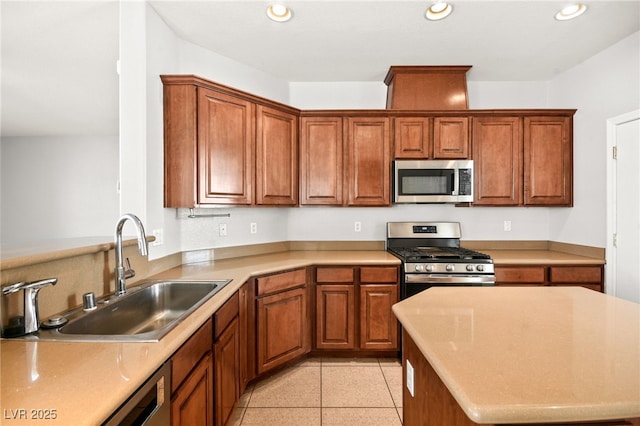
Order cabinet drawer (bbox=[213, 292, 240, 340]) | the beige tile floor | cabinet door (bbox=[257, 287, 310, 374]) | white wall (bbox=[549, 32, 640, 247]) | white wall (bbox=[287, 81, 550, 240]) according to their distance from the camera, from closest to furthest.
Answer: cabinet drawer (bbox=[213, 292, 240, 340]) < the beige tile floor < cabinet door (bbox=[257, 287, 310, 374]) < white wall (bbox=[549, 32, 640, 247]) < white wall (bbox=[287, 81, 550, 240])

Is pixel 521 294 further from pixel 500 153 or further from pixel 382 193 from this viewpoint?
pixel 500 153

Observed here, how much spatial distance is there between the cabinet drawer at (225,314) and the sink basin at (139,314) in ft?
0.32

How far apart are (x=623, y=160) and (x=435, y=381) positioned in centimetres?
280

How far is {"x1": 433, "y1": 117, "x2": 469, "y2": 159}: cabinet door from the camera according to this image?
3.01 m

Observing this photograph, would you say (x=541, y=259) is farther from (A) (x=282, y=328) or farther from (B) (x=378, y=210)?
(A) (x=282, y=328)

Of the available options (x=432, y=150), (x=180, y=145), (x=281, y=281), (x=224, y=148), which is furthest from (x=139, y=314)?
(x=432, y=150)

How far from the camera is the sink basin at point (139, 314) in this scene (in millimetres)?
1109

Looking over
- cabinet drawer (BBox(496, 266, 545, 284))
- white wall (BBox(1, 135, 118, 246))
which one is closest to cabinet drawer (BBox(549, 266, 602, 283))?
cabinet drawer (BBox(496, 266, 545, 284))

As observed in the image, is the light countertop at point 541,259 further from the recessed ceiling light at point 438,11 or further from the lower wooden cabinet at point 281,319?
the recessed ceiling light at point 438,11

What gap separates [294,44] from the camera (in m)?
2.63

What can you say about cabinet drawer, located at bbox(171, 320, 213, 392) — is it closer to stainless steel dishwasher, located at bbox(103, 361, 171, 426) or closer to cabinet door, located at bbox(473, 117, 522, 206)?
stainless steel dishwasher, located at bbox(103, 361, 171, 426)

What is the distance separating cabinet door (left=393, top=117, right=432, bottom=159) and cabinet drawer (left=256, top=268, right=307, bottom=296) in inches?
59.5

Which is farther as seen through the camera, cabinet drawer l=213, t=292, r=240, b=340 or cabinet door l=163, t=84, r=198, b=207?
cabinet door l=163, t=84, r=198, b=207

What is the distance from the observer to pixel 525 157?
3.02m
